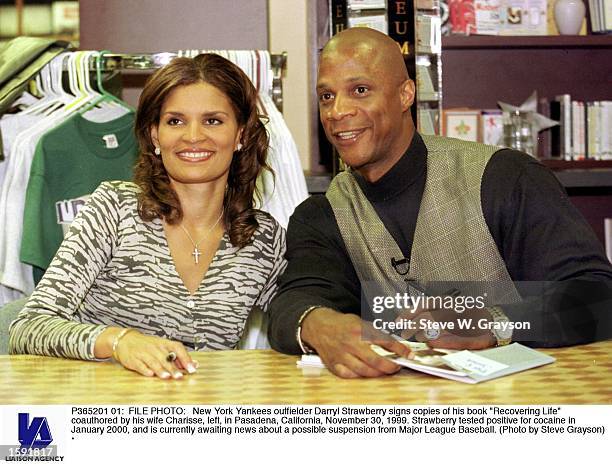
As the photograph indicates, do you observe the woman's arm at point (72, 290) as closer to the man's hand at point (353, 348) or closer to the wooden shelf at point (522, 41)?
the man's hand at point (353, 348)

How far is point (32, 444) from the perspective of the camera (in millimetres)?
1112

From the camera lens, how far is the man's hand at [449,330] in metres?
1.31

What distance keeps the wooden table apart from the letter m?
94 millimetres

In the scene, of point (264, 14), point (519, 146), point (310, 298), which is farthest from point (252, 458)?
Result: point (519, 146)

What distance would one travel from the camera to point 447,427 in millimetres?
1122

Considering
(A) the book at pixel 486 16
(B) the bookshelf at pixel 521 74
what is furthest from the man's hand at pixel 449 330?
(B) the bookshelf at pixel 521 74

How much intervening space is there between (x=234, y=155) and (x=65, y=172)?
1.65ft

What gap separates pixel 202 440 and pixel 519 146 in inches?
92.9

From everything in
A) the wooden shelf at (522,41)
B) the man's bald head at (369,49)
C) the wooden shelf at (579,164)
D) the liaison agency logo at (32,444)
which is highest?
the wooden shelf at (522,41)

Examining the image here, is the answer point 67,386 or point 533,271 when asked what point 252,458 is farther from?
point 533,271

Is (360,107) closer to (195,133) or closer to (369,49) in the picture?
(369,49)

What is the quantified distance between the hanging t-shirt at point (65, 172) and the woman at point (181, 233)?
1.26ft

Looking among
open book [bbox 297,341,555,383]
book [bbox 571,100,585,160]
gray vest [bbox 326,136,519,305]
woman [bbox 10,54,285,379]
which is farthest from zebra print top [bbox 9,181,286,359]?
book [bbox 571,100,585,160]

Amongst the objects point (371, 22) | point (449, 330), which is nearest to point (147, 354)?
point (449, 330)
